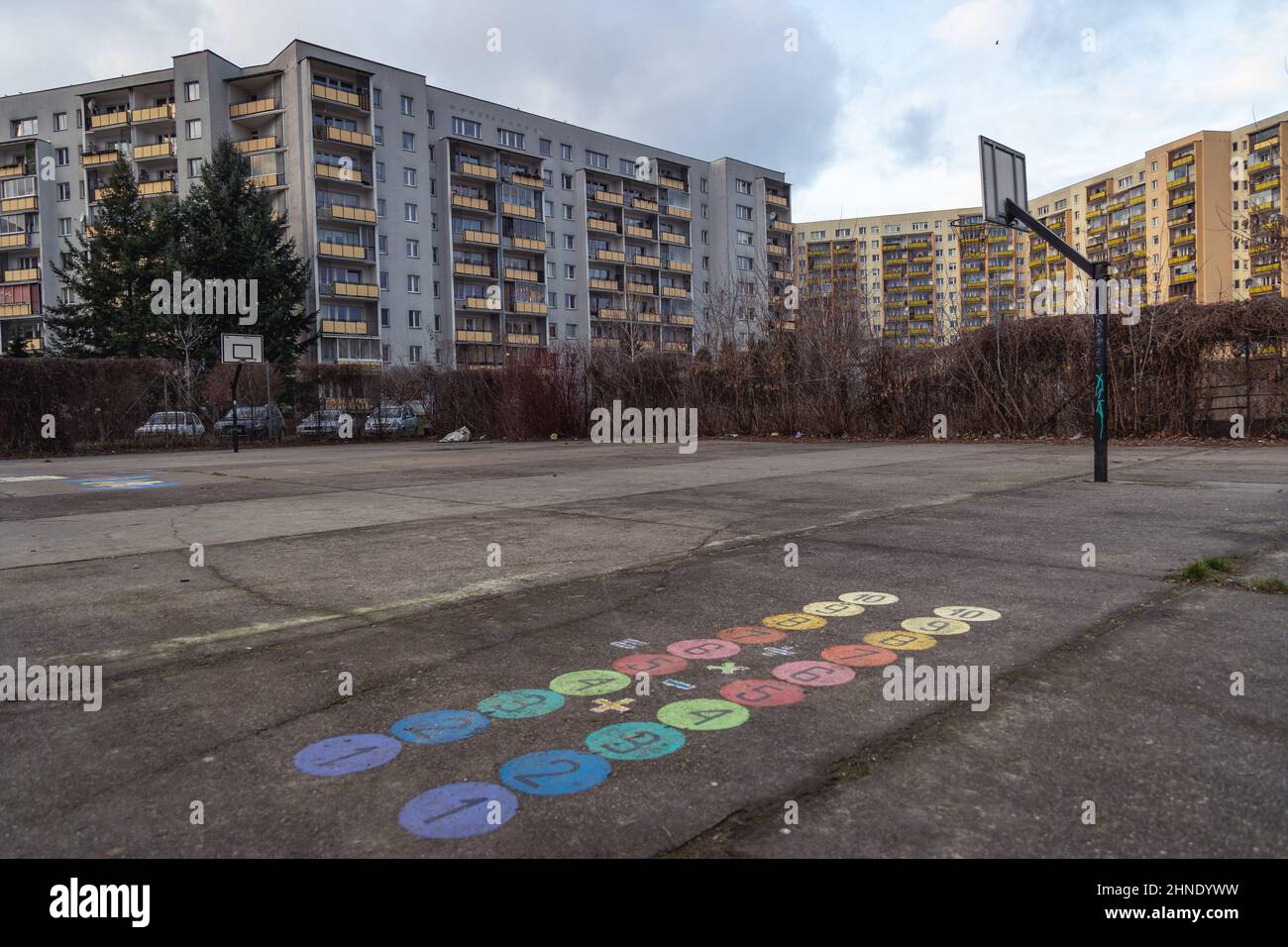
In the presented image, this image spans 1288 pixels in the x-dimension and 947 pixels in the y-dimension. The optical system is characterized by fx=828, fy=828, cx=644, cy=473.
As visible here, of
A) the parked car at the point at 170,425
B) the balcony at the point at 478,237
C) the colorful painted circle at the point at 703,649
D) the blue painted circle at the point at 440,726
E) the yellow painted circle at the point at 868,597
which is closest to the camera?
the blue painted circle at the point at 440,726

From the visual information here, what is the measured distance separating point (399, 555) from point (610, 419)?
63.4 feet

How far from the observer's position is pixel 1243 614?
152 inches

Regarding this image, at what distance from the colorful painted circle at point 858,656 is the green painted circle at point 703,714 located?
68 cm

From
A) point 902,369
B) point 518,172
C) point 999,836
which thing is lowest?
point 999,836

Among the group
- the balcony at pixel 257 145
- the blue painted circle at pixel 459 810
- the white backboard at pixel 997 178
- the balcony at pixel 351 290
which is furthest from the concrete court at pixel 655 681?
the balcony at pixel 257 145

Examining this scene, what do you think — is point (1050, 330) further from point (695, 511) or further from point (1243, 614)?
point (1243, 614)

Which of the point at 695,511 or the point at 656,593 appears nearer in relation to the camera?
the point at 656,593

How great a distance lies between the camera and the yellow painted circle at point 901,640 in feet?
11.6

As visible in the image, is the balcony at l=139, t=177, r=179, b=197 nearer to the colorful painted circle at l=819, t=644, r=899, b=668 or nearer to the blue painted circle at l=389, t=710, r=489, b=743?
the blue painted circle at l=389, t=710, r=489, b=743

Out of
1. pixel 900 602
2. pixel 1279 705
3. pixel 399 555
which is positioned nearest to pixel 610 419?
pixel 399 555

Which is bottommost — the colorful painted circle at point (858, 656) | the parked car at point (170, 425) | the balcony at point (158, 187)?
the colorful painted circle at point (858, 656)

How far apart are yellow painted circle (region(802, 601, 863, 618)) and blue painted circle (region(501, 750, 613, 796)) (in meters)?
1.97

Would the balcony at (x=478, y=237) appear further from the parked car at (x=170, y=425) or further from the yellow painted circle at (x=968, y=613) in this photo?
the yellow painted circle at (x=968, y=613)

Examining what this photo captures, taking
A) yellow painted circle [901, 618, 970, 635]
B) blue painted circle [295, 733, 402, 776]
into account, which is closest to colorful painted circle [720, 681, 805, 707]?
yellow painted circle [901, 618, 970, 635]
